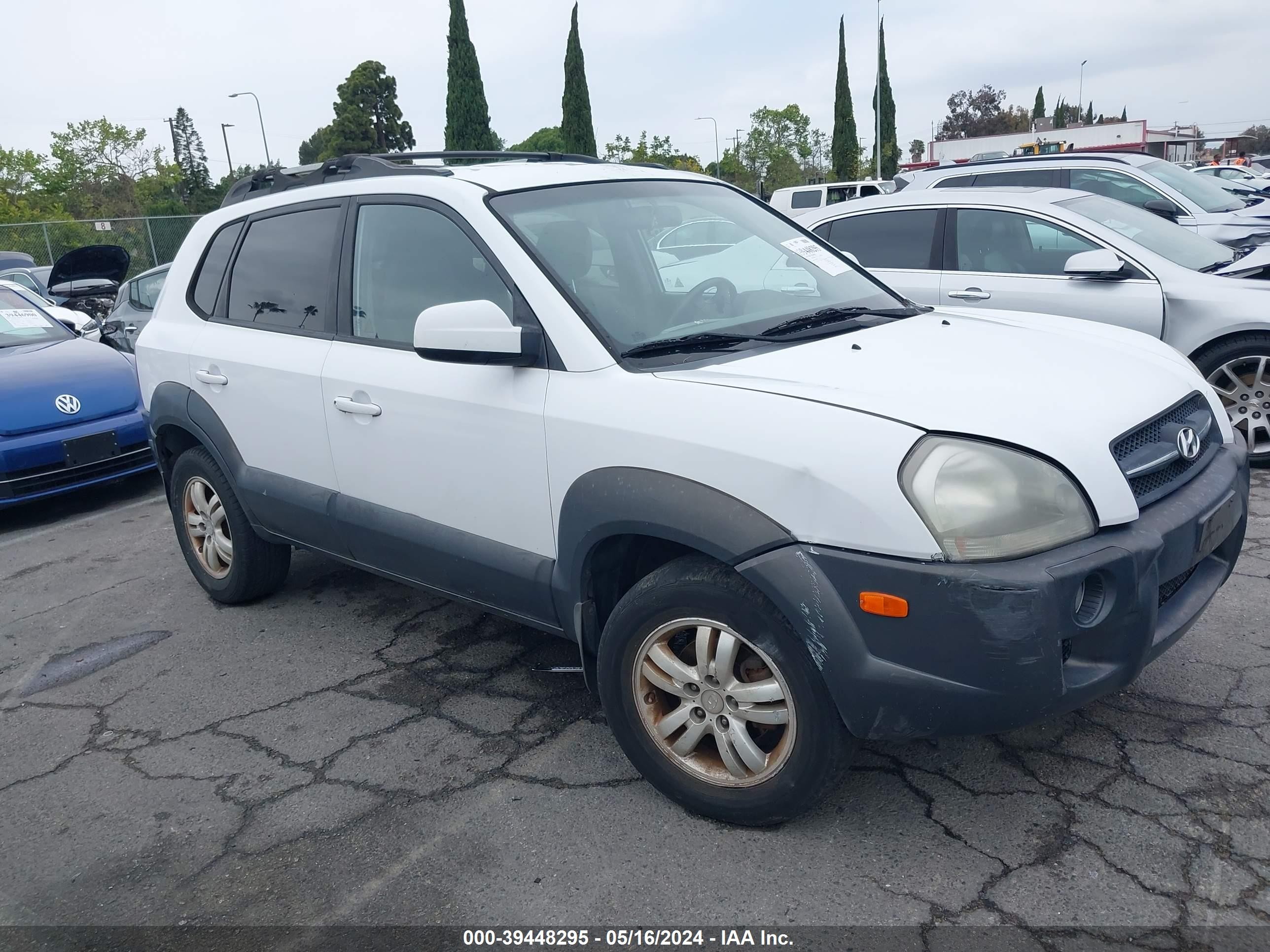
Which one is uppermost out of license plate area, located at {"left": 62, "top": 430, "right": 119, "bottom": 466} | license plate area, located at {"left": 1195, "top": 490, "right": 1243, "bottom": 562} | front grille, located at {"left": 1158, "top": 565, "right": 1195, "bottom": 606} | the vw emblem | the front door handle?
the front door handle

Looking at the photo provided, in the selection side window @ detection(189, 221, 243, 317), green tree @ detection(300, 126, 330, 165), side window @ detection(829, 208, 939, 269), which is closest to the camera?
side window @ detection(189, 221, 243, 317)

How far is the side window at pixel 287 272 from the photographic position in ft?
12.4

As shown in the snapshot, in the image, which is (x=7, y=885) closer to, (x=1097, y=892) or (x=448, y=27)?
(x=1097, y=892)

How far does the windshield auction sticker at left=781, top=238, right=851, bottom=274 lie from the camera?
3.72m

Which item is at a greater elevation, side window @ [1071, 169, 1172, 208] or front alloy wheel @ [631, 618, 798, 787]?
side window @ [1071, 169, 1172, 208]

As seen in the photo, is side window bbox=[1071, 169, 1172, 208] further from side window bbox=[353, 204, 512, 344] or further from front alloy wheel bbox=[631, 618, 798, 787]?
front alloy wheel bbox=[631, 618, 798, 787]

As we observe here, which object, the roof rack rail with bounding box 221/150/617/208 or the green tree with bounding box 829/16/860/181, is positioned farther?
the green tree with bounding box 829/16/860/181

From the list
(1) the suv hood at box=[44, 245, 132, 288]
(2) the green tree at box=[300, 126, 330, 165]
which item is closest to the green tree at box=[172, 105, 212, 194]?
(2) the green tree at box=[300, 126, 330, 165]

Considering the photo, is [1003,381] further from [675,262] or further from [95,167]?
[95,167]

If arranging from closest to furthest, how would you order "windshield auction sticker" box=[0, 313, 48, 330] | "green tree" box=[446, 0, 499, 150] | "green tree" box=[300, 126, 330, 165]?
1. "windshield auction sticker" box=[0, 313, 48, 330]
2. "green tree" box=[446, 0, 499, 150]
3. "green tree" box=[300, 126, 330, 165]

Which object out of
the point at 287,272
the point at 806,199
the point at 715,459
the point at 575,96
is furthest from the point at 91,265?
the point at 575,96

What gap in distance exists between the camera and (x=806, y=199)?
2278 cm

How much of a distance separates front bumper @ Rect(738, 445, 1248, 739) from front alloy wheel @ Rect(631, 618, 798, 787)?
220 millimetres

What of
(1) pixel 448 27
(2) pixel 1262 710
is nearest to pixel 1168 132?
(1) pixel 448 27
